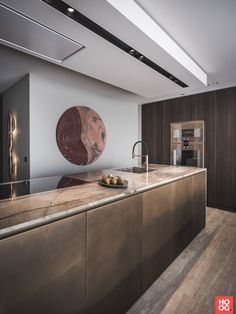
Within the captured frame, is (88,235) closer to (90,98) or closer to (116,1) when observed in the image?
(116,1)

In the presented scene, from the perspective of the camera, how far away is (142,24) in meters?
1.71

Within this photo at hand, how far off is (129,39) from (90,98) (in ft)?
7.53

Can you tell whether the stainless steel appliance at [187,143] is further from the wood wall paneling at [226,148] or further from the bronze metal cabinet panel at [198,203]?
the bronze metal cabinet panel at [198,203]

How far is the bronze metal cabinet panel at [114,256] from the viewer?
1.23 meters

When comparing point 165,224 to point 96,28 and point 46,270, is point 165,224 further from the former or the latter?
point 96,28

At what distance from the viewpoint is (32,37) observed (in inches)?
70.5

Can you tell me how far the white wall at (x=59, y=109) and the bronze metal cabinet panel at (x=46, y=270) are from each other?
2287 mm

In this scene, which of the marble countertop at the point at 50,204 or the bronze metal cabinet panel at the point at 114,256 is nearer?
the marble countertop at the point at 50,204

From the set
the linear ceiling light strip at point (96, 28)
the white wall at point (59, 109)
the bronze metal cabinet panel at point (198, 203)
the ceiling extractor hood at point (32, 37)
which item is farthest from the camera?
the white wall at point (59, 109)

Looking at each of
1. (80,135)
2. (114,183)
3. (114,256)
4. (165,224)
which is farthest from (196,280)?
(80,135)

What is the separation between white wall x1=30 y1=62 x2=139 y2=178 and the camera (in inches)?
122

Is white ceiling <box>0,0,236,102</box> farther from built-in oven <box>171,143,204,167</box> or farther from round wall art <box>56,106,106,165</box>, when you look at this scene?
built-in oven <box>171,143,204,167</box>

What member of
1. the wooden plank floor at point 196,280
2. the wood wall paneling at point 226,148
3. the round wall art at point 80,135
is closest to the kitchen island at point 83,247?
the wooden plank floor at point 196,280

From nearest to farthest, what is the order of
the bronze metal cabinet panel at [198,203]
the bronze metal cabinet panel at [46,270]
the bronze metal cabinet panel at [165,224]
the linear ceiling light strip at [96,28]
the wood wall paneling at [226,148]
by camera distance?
the bronze metal cabinet panel at [46,270] → the linear ceiling light strip at [96,28] → the bronze metal cabinet panel at [165,224] → the bronze metal cabinet panel at [198,203] → the wood wall paneling at [226,148]
